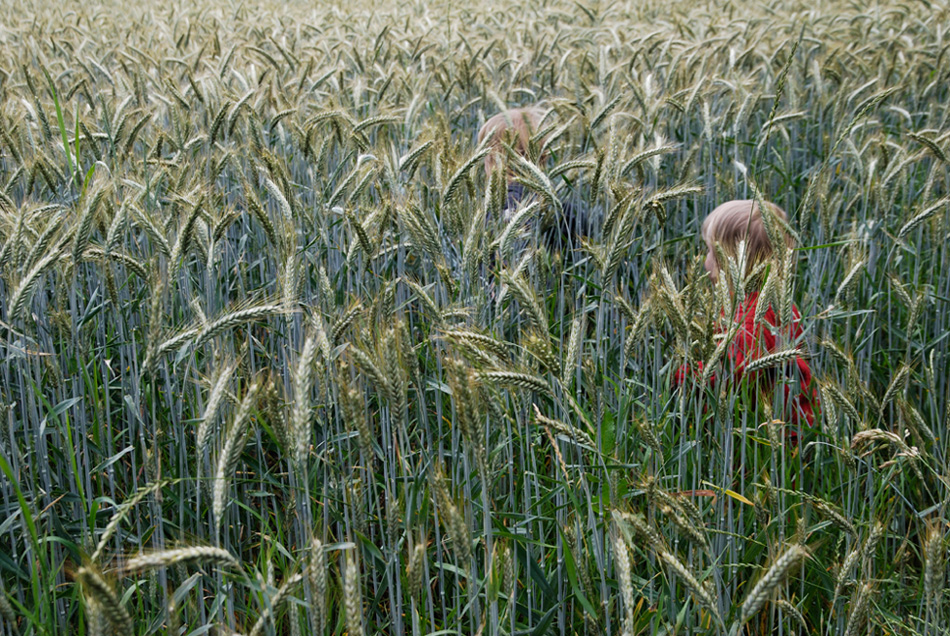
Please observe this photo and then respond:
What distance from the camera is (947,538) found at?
2.14 m

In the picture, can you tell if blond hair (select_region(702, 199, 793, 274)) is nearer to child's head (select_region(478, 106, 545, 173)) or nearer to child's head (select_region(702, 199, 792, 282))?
child's head (select_region(702, 199, 792, 282))

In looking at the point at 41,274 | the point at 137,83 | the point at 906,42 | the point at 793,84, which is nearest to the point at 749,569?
the point at 41,274

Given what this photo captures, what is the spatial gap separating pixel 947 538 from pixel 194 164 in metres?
2.89

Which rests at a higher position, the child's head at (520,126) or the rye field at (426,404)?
the child's head at (520,126)

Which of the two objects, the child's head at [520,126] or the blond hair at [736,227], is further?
the child's head at [520,126]

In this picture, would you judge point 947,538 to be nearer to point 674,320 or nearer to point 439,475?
point 674,320

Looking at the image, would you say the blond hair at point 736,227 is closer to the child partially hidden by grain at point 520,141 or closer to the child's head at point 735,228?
the child's head at point 735,228

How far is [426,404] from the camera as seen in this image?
2.73 metres

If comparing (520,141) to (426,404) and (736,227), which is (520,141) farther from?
(426,404)

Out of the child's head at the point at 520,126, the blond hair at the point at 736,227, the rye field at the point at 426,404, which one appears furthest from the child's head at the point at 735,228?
the child's head at the point at 520,126

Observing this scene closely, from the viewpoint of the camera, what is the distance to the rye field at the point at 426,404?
154cm

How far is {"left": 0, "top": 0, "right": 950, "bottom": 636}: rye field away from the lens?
1.54m

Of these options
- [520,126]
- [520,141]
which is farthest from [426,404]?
[520,126]

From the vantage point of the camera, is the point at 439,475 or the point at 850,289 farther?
the point at 850,289
